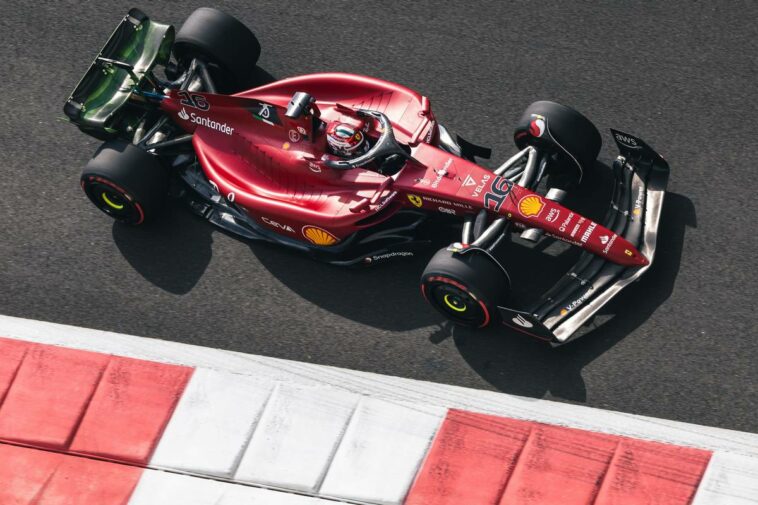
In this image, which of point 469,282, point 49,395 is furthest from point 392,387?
point 49,395

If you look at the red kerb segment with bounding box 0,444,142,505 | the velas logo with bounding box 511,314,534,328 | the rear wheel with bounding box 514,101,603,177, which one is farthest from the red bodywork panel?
the red kerb segment with bounding box 0,444,142,505

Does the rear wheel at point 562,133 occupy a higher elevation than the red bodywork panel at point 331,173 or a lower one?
higher

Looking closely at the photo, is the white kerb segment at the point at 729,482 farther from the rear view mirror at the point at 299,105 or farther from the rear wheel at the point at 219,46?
the rear wheel at the point at 219,46

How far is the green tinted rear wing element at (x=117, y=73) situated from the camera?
9.12 m

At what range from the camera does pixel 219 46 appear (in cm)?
958

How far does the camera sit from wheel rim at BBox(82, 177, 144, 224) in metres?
8.91

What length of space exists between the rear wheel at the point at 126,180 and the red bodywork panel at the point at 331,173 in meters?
0.47

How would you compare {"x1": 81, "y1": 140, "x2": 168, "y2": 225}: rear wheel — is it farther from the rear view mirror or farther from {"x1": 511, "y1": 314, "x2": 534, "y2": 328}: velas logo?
{"x1": 511, "y1": 314, "x2": 534, "y2": 328}: velas logo

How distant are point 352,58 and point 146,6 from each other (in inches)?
94.7

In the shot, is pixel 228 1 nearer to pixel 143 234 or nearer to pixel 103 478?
pixel 143 234

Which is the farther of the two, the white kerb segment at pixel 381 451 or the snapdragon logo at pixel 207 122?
the snapdragon logo at pixel 207 122

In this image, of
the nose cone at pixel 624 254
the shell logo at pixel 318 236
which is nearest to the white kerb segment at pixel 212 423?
the shell logo at pixel 318 236

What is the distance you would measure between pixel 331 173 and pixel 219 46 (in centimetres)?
188

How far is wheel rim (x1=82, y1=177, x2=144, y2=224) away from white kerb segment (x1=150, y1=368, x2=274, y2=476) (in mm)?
1650
